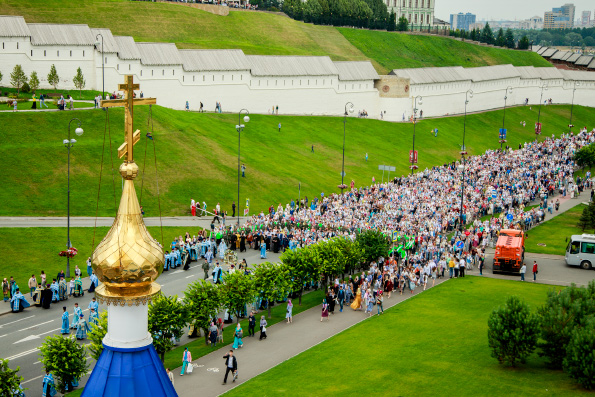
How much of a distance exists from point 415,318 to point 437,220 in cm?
1823

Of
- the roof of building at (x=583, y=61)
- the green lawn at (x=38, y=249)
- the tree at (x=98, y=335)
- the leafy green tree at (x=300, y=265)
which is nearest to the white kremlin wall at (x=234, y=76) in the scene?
the green lawn at (x=38, y=249)

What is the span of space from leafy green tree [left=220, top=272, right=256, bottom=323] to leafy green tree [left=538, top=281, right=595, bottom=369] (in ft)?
39.7

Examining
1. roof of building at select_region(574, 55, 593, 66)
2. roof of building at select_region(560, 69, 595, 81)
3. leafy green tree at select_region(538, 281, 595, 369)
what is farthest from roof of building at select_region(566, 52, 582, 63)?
leafy green tree at select_region(538, 281, 595, 369)

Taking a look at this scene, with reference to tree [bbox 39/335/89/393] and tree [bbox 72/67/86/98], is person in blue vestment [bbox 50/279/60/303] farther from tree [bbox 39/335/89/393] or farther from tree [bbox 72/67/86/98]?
tree [bbox 72/67/86/98]

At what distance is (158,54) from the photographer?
276 feet

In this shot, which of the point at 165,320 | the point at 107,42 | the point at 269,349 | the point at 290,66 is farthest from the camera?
the point at 290,66

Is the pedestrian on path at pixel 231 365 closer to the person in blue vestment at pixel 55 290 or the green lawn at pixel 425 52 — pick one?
the person in blue vestment at pixel 55 290

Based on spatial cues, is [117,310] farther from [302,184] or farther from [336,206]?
[302,184]

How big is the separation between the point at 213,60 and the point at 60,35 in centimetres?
1741

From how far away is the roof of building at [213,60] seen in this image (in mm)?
86812

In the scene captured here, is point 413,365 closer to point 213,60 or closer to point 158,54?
point 158,54

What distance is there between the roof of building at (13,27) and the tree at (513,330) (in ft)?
201

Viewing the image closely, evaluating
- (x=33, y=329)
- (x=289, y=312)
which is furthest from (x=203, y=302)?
(x=33, y=329)

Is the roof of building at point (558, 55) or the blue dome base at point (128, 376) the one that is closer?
the blue dome base at point (128, 376)
